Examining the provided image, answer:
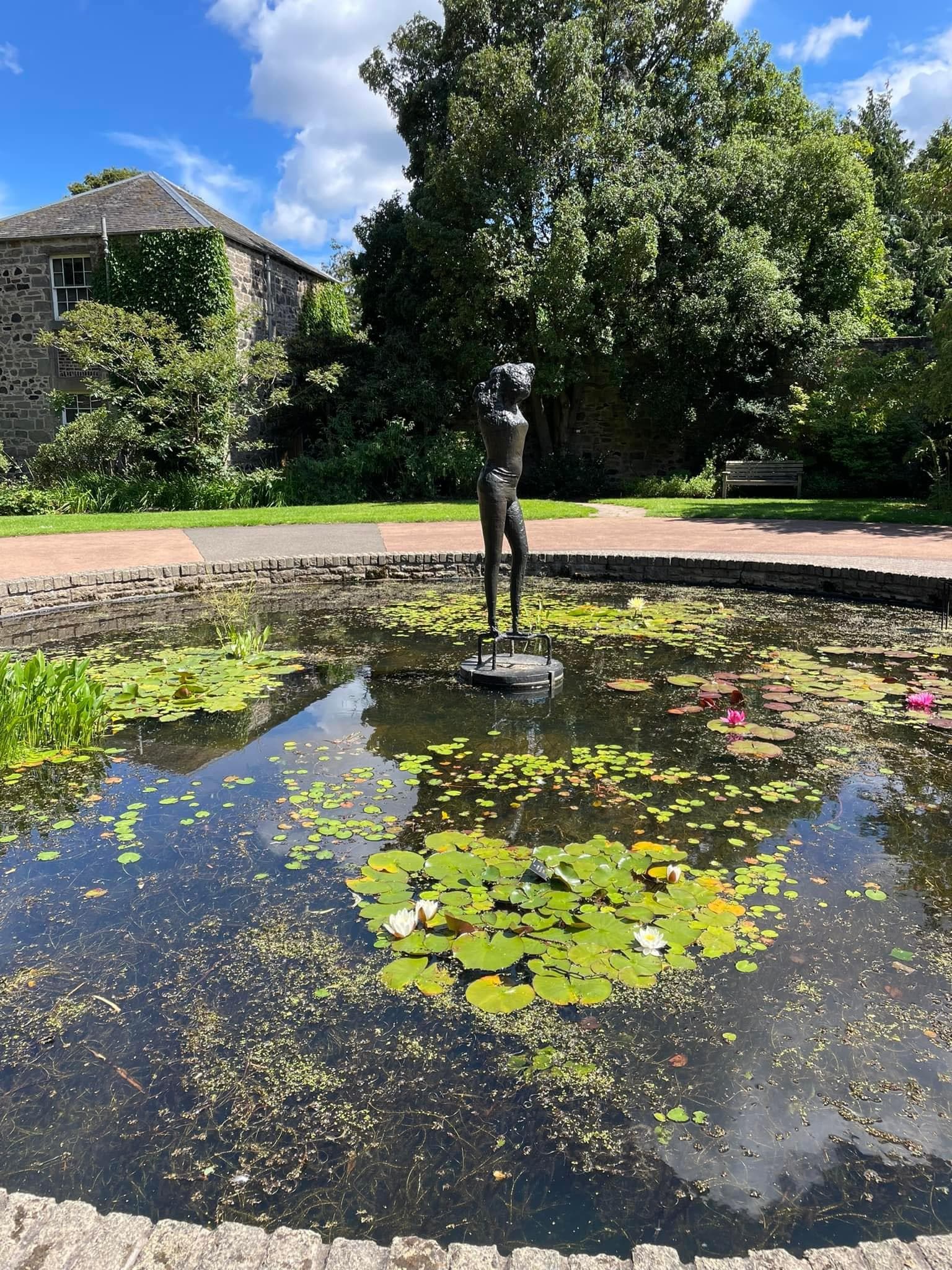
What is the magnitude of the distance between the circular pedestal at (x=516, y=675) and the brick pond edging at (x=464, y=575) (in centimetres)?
359

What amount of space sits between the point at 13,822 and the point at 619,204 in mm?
15612

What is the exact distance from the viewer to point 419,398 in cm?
1672

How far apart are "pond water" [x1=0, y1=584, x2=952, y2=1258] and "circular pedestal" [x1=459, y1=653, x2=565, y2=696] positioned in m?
0.44

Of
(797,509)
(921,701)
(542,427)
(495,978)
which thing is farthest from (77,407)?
(495,978)

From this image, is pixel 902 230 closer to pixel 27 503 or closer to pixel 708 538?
pixel 708 538

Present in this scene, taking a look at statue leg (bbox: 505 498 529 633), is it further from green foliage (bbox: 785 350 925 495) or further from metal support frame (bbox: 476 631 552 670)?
green foliage (bbox: 785 350 925 495)

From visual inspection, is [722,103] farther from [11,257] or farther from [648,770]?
[648,770]

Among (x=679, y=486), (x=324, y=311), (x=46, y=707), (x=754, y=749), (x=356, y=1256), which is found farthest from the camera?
(x=324, y=311)

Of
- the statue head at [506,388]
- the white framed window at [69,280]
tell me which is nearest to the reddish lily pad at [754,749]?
the statue head at [506,388]

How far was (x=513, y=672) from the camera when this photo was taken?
504 centimetres

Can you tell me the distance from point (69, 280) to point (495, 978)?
769 inches

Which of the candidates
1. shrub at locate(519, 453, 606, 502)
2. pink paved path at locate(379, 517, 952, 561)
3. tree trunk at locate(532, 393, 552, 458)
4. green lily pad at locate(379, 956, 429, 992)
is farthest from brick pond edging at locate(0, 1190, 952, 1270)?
tree trunk at locate(532, 393, 552, 458)

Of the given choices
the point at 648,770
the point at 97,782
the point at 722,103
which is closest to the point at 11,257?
the point at 722,103

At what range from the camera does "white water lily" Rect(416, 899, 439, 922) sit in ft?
8.04
